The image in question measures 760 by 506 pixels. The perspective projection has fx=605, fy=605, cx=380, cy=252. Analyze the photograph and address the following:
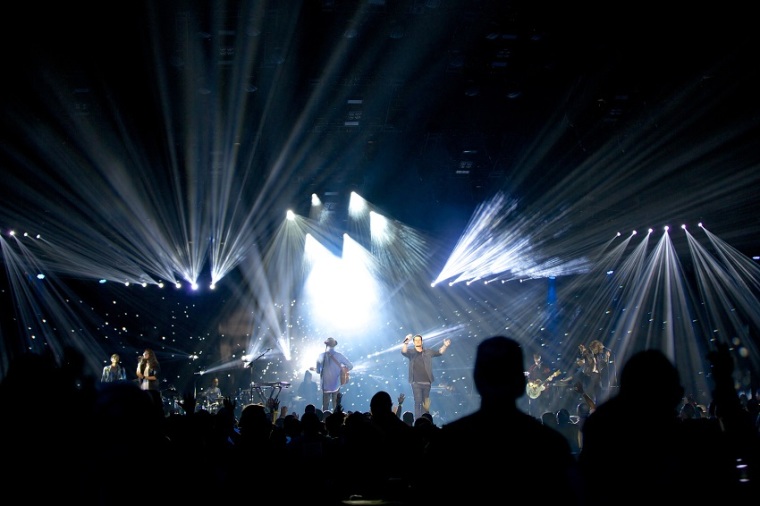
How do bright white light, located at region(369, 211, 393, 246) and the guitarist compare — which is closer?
the guitarist

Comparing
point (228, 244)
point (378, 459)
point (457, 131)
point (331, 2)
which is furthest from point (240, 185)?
point (378, 459)

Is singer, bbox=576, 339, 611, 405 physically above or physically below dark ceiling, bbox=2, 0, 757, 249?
below

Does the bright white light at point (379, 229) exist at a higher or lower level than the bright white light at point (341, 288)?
higher

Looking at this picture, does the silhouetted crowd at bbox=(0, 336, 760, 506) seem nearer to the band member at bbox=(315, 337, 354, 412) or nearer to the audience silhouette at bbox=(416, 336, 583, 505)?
the audience silhouette at bbox=(416, 336, 583, 505)

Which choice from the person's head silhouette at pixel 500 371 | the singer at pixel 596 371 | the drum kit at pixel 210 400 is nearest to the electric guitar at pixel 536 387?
the singer at pixel 596 371

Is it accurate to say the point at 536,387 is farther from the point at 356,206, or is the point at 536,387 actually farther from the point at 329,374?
the point at 356,206

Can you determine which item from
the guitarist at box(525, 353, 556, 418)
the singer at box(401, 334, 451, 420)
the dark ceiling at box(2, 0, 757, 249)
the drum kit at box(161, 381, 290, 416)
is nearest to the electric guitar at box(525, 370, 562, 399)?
the guitarist at box(525, 353, 556, 418)

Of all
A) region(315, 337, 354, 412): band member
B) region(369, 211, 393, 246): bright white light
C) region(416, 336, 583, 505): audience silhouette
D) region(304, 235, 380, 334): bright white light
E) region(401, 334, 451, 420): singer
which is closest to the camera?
region(416, 336, 583, 505): audience silhouette

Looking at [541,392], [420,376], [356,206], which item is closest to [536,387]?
[541,392]

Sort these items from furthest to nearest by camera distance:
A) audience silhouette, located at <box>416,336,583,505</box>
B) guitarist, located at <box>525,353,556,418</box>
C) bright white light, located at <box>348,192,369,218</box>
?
1. bright white light, located at <box>348,192,369,218</box>
2. guitarist, located at <box>525,353,556,418</box>
3. audience silhouette, located at <box>416,336,583,505</box>

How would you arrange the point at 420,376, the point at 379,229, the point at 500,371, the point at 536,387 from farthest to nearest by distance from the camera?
the point at 379,229 < the point at 536,387 < the point at 420,376 < the point at 500,371

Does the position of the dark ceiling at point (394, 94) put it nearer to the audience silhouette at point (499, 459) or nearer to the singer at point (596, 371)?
the singer at point (596, 371)

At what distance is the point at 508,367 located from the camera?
6.91 feet

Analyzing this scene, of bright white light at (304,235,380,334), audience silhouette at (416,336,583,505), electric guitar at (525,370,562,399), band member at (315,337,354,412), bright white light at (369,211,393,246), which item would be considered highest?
bright white light at (369,211,393,246)
